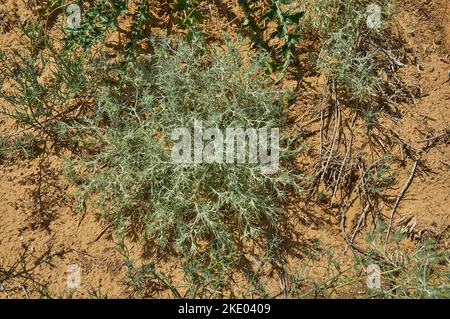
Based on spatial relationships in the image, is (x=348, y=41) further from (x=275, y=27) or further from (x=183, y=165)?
(x=183, y=165)

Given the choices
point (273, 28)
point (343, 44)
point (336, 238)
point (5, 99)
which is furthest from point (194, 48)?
point (336, 238)

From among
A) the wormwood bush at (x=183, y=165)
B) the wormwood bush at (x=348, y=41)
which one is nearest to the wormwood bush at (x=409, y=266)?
the wormwood bush at (x=183, y=165)

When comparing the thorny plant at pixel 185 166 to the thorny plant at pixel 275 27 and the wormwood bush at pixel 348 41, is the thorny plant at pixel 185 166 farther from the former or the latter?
the wormwood bush at pixel 348 41

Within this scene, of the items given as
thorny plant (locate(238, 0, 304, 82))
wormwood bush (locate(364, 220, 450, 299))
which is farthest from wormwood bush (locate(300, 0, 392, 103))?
wormwood bush (locate(364, 220, 450, 299))

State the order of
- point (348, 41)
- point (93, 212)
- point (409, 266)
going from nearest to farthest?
point (409, 266) → point (93, 212) → point (348, 41)

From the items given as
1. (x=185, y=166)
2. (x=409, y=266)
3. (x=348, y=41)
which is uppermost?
(x=348, y=41)

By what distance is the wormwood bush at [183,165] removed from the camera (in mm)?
3098

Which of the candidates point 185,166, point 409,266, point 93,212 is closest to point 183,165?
point 185,166

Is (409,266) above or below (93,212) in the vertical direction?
below

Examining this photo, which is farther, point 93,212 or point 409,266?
point 93,212

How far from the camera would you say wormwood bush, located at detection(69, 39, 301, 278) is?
3098 mm

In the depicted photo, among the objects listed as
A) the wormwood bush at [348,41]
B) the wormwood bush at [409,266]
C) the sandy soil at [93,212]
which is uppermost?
the wormwood bush at [348,41]

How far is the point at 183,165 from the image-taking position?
10.2ft

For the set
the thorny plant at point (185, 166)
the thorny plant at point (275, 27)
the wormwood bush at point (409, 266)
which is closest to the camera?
the wormwood bush at point (409, 266)
